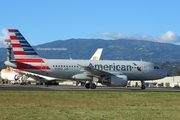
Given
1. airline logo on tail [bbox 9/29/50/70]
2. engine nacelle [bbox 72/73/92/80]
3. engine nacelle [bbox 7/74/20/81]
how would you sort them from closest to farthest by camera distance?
airline logo on tail [bbox 9/29/50/70], engine nacelle [bbox 72/73/92/80], engine nacelle [bbox 7/74/20/81]

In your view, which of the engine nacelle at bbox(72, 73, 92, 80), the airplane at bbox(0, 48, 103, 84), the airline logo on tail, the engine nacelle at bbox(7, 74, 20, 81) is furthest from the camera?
the engine nacelle at bbox(7, 74, 20, 81)

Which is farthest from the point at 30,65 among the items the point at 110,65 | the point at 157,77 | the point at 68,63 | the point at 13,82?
the point at 13,82

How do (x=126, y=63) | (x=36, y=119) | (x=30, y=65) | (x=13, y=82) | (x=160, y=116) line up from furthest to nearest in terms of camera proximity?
1. (x=13, y=82)
2. (x=126, y=63)
3. (x=30, y=65)
4. (x=160, y=116)
5. (x=36, y=119)

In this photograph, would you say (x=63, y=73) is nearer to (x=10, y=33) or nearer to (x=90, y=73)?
(x=90, y=73)

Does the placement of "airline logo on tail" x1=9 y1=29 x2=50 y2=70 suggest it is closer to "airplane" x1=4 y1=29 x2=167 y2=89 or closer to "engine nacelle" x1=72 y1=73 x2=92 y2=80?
"airplane" x1=4 y1=29 x2=167 y2=89

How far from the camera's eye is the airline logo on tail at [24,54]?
170 ft

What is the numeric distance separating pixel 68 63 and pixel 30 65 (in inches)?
198

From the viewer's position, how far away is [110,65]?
2128 inches

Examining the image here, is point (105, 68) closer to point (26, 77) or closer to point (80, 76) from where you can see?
point (80, 76)

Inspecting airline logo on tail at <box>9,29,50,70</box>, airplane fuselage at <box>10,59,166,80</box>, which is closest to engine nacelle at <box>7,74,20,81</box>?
airline logo on tail at <box>9,29,50,70</box>

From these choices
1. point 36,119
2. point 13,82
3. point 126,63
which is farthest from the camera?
point 13,82

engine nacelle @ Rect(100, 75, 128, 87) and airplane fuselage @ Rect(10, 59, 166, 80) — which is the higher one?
airplane fuselage @ Rect(10, 59, 166, 80)

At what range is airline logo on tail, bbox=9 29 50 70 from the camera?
51.7 metres

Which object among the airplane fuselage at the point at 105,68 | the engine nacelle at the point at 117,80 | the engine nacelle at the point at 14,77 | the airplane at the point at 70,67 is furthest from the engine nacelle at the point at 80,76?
the engine nacelle at the point at 14,77
